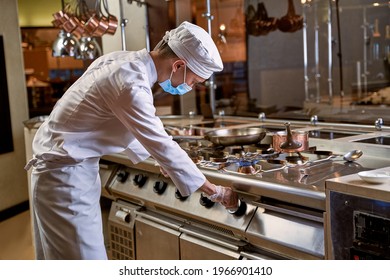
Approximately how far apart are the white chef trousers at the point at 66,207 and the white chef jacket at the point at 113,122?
49 millimetres

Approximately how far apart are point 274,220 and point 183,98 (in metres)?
2.11

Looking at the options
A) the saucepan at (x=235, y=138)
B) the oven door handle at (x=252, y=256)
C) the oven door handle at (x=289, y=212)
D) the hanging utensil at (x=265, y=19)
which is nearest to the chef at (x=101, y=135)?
the oven door handle at (x=289, y=212)

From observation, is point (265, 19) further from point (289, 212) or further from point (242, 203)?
point (289, 212)

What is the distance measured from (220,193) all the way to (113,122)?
44cm

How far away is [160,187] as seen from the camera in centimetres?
232

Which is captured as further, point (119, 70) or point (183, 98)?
point (183, 98)

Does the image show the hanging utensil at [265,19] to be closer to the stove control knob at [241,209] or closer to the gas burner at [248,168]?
the gas burner at [248,168]

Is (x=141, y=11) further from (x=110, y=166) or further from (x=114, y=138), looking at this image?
(x=114, y=138)

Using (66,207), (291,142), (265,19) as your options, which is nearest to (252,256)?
(291,142)

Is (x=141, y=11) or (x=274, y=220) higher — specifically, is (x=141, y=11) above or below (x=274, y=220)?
above

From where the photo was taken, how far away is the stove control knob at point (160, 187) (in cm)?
231
